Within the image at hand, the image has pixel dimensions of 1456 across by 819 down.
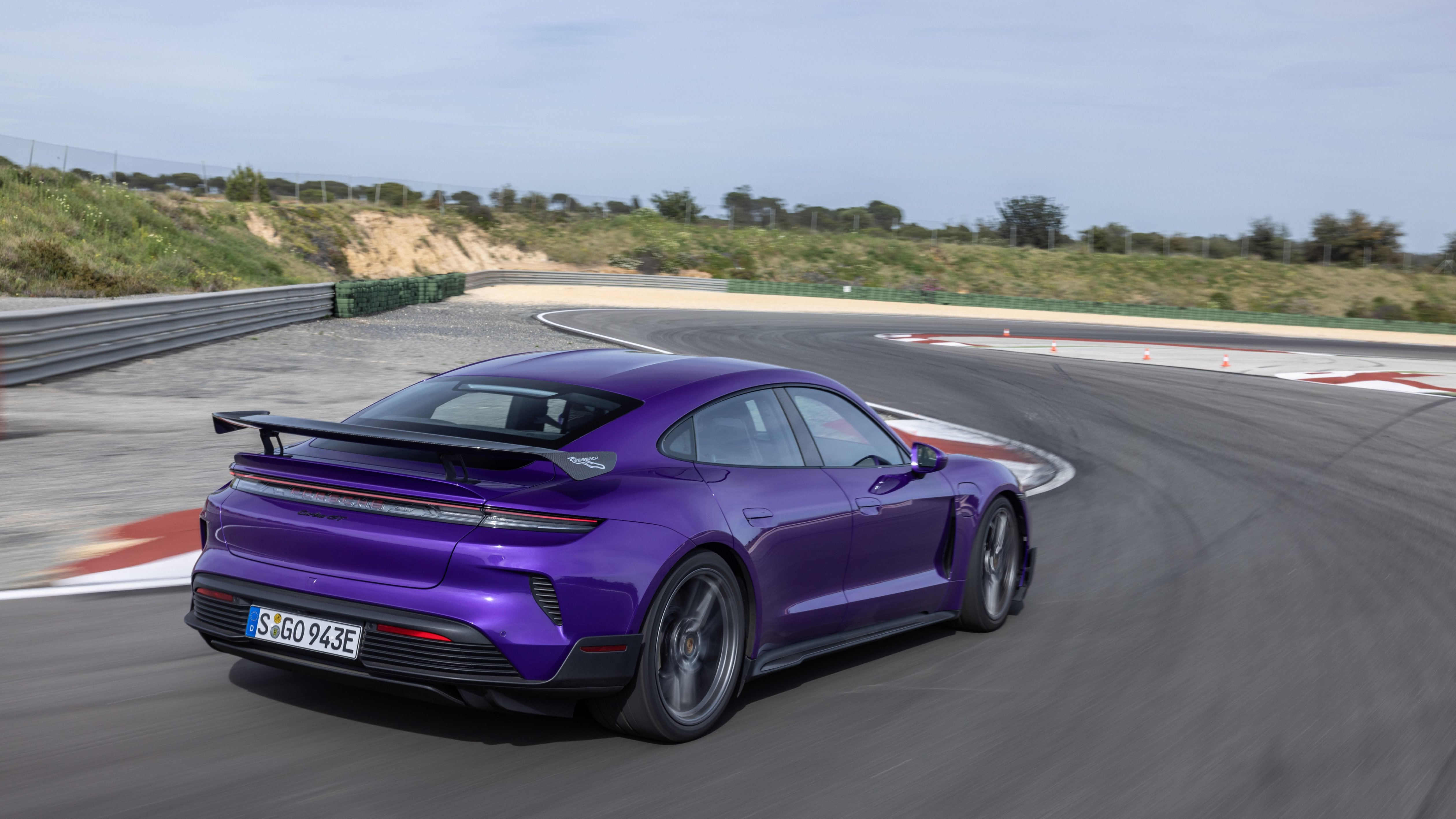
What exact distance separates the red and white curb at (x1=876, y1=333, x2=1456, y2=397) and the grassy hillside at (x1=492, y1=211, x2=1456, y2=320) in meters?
44.4

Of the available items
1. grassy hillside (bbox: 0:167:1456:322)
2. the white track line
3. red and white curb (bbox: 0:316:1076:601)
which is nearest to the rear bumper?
red and white curb (bbox: 0:316:1076:601)

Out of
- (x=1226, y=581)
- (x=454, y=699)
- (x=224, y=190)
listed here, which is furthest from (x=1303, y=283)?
(x=454, y=699)

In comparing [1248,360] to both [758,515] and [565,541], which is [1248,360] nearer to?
[758,515]

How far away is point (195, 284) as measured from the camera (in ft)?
103

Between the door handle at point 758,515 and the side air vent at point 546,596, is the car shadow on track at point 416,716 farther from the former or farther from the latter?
the door handle at point 758,515

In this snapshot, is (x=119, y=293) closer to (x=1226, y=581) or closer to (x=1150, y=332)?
(x=1226, y=581)

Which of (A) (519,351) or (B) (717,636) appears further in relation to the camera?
(A) (519,351)

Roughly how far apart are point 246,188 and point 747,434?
6755 centimetres

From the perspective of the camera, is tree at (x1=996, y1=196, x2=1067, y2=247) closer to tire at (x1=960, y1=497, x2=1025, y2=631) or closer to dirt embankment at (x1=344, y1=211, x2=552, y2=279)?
dirt embankment at (x1=344, y1=211, x2=552, y2=279)

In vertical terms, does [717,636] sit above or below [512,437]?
below

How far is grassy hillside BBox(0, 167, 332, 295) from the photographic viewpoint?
2656cm

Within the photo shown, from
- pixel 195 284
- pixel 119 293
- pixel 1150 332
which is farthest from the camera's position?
pixel 1150 332

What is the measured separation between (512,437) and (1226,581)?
4897mm

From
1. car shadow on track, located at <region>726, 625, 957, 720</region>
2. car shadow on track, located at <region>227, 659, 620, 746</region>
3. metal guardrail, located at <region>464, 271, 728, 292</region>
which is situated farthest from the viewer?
metal guardrail, located at <region>464, 271, 728, 292</region>
